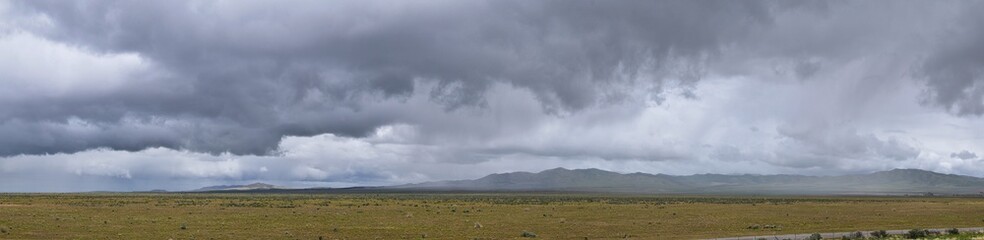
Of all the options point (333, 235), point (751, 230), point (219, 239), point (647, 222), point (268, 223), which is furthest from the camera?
point (647, 222)

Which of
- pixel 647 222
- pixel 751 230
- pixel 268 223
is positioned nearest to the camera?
pixel 751 230

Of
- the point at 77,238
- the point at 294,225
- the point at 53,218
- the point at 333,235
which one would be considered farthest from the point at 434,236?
the point at 53,218

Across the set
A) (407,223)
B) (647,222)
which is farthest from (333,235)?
(647,222)

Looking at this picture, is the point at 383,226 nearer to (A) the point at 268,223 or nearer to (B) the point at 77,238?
(A) the point at 268,223

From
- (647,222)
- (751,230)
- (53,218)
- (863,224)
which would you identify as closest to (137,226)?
(53,218)

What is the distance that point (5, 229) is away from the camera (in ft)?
184

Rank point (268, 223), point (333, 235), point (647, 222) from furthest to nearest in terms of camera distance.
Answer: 1. point (647, 222)
2. point (268, 223)
3. point (333, 235)

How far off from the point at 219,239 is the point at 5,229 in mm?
19215

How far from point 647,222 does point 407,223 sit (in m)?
22.0

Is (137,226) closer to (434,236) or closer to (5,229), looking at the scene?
(5,229)

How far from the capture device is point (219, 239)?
4994 cm

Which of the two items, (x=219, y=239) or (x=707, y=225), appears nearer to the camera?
(x=219, y=239)

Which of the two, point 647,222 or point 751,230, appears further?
point 647,222

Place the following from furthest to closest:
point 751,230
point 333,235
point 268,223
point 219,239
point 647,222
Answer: point 647,222 → point 268,223 → point 751,230 → point 333,235 → point 219,239
